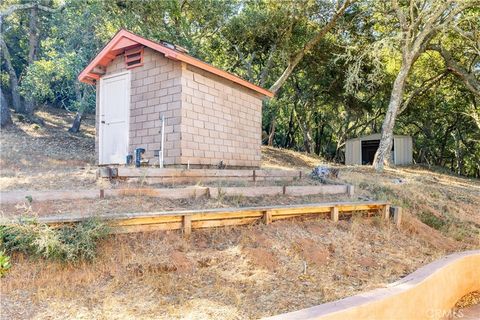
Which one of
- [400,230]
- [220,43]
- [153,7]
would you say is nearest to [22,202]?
[400,230]

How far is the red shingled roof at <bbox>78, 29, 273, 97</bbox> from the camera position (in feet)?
25.6

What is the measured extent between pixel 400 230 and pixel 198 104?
497 cm

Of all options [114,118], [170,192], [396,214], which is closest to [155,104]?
[114,118]

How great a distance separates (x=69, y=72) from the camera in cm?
1145

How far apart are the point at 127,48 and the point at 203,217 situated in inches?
230

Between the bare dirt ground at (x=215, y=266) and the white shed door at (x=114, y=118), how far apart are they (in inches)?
75.6

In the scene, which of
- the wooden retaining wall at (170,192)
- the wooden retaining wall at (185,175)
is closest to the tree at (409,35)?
the wooden retaining wall at (185,175)

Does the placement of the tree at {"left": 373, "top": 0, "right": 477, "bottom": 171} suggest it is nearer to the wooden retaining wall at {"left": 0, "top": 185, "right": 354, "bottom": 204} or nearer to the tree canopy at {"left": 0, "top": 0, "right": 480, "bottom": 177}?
the tree canopy at {"left": 0, "top": 0, "right": 480, "bottom": 177}

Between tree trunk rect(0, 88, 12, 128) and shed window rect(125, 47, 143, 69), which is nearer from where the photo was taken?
shed window rect(125, 47, 143, 69)

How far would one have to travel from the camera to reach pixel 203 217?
475 centimetres

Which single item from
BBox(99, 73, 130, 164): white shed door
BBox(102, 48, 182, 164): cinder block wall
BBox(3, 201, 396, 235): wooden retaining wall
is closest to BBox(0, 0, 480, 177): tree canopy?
BBox(99, 73, 130, 164): white shed door

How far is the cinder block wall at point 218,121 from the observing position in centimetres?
812

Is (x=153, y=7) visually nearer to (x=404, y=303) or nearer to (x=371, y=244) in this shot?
(x=371, y=244)

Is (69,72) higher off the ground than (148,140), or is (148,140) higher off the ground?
(69,72)
